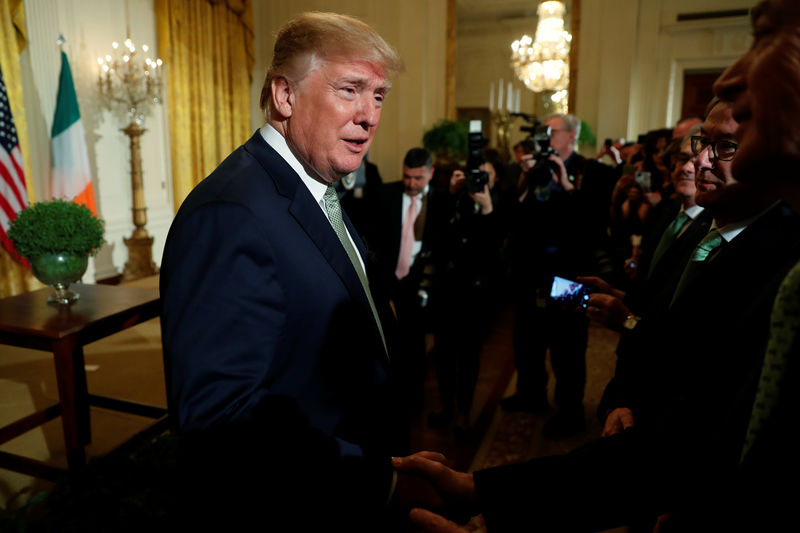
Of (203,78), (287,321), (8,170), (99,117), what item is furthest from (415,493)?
(203,78)

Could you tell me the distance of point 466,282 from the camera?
283 cm

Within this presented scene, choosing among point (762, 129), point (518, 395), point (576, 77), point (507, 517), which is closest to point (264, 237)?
point (507, 517)

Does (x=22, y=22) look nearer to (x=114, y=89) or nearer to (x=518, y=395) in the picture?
(x=114, y=89)

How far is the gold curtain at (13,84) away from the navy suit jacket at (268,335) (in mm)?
4882

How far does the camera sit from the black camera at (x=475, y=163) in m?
2.78

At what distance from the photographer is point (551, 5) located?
19.7 feet

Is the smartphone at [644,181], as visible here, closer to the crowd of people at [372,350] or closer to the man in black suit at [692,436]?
the crowd of people at [372,350]

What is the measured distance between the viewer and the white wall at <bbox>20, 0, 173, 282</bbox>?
200 inches

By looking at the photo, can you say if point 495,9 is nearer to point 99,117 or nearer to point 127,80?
point 127,80

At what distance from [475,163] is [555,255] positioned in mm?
658

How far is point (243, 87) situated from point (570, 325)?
6611 millimetres

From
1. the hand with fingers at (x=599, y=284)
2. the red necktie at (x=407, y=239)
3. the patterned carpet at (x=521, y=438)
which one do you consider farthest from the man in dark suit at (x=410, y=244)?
the hand with fingers at (x=599, y=284)

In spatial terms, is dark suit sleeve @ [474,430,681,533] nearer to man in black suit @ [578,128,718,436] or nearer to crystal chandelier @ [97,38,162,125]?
man in black suit @ [578,128,718,436]

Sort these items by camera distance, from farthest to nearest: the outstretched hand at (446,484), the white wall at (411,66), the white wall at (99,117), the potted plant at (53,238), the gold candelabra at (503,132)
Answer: the gold candelabra at (503,132) → the white wall at (411,66) → the white wall at (99,117) → the potted plant at (53,238) → the outstretched hand at (446,484)
